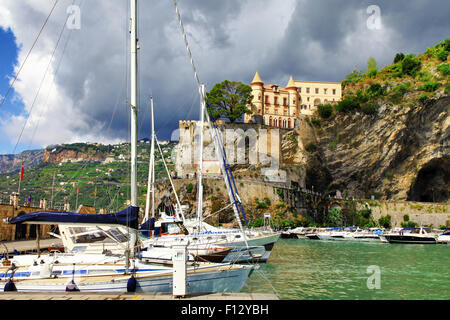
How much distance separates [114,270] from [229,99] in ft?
194

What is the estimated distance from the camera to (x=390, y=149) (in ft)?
216

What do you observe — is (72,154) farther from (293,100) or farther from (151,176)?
(151,176)

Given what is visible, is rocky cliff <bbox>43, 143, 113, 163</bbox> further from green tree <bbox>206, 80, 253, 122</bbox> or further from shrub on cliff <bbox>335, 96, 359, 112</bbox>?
shrub on cliff <bbox>335, 96, 359, 112</bbox>

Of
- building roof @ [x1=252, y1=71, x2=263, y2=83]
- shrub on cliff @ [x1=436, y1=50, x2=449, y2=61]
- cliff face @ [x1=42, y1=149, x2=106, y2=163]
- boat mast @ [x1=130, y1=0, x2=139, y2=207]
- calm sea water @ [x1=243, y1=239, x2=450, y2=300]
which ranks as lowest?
calm sea water @ [x1=243, y1=239, x2=450, y2=300]

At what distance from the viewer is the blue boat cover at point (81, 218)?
40.0 ft

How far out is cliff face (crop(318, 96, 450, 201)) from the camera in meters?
65.1

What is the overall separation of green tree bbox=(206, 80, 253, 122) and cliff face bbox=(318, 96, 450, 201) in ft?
56.0

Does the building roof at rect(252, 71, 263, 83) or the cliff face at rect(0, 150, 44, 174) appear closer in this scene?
the cliff face at rect(0, 150, 44, 174)

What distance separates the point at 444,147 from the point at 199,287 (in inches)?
2711

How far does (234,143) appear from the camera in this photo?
219 ft

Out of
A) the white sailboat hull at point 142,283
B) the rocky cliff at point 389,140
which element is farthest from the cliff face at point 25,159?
the rocky cliff at point 389,140

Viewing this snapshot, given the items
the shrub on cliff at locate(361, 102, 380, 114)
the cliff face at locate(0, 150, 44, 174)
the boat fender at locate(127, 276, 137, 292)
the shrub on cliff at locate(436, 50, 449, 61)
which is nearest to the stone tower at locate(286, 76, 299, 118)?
the shrub on cliff at locate(361, 102, 380, 114)
